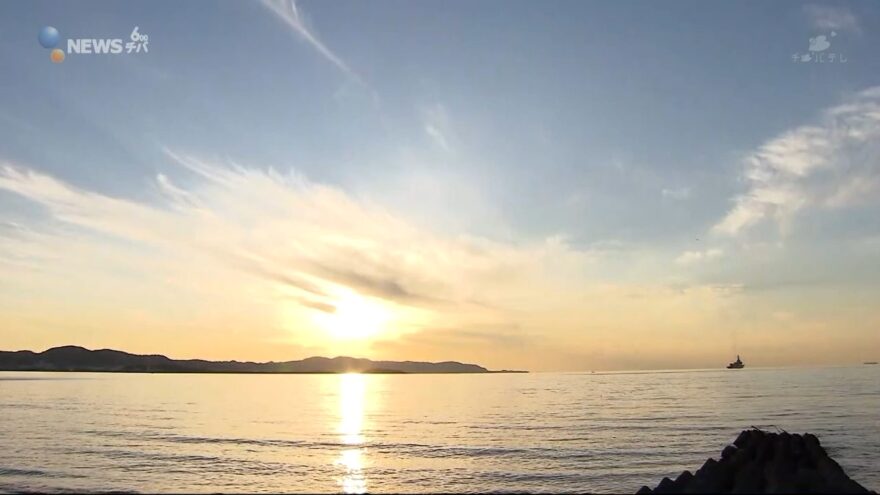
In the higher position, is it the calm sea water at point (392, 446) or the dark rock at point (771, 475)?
the dark rock at point (771, 475)

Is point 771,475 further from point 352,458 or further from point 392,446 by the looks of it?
point 392,446

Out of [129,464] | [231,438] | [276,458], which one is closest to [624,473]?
[276,458]

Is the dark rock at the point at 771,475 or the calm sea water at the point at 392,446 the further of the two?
the calm sea water at the point at 392,446

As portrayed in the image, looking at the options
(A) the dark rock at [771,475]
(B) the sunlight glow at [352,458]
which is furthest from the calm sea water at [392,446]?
(A) the dark rock at [771,475]

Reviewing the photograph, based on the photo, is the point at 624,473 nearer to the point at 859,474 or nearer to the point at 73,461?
the point at 859,474

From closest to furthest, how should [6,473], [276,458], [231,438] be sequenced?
[6,473]
[276,458]
[231,438]

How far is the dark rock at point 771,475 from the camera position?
22408 mm

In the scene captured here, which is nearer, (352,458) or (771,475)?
(771,475)

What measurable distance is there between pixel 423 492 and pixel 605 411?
198ft

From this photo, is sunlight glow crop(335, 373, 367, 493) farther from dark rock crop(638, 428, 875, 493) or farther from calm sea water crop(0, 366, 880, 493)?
dark rock crop(638, 428, 875, 493)

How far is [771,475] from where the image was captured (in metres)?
25.6

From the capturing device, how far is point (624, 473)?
3984cm

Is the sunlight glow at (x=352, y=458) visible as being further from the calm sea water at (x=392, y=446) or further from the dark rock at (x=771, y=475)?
the dark rock at (x=771, y=475)

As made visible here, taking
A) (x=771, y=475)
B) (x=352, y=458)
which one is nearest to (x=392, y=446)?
(x=352, y=458)
